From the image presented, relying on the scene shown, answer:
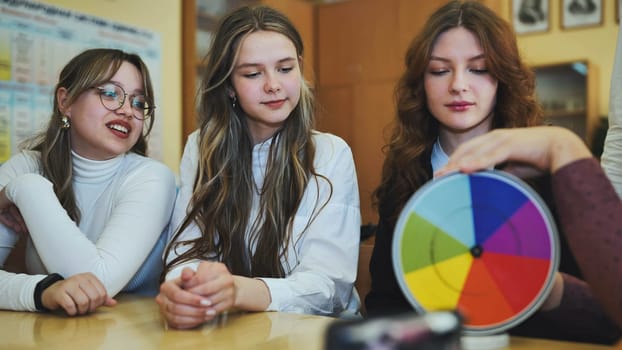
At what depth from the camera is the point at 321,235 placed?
144cm

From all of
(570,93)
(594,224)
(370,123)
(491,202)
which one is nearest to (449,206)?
(491,202)

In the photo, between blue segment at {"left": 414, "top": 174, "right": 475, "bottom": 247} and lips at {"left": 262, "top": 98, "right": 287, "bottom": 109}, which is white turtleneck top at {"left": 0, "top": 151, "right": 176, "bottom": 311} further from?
blue segment at {"left": 414, "top": 174, "right": 475, "bottom": 247}

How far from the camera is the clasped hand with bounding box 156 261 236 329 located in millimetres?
1016

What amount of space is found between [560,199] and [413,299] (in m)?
0.24

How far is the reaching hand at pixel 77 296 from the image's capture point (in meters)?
1.16

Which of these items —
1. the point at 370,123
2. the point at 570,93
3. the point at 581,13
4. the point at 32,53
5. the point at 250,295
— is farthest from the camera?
the point at 570,93

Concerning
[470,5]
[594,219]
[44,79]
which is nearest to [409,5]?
[44,79]

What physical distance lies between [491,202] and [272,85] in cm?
88

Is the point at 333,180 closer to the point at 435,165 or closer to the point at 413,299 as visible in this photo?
the point at 435,165

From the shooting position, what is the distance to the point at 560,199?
809 mm

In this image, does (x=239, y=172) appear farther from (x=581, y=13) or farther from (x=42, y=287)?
(x=581, y=13)

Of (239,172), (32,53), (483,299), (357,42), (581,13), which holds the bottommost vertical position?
(483,299)

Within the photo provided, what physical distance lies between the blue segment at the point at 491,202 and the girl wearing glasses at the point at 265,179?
61 cm

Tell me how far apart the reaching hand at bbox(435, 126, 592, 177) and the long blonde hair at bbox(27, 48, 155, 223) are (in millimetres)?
1177
